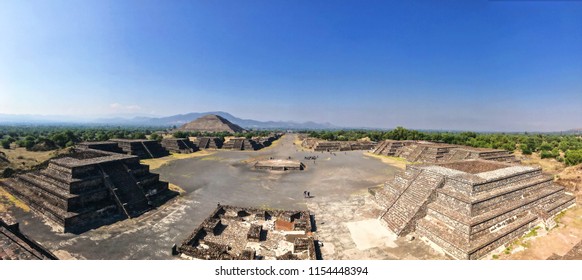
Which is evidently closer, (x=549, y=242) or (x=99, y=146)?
(x=549, y=242)

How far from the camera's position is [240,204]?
2086cm

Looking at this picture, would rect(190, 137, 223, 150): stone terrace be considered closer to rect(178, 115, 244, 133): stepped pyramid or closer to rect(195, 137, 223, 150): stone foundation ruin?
rect(195, 137, 223, 150): stone foundation ruin

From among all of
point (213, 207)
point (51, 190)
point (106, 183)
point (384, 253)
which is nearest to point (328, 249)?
point (384, 253)

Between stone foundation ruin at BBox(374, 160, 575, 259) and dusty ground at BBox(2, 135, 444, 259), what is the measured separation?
1.36 metres

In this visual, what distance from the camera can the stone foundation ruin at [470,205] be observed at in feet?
44.4

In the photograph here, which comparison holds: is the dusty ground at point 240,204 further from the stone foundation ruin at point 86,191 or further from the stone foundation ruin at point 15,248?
the stone foundation ruin at point 15,248

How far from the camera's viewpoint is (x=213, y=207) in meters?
20.0

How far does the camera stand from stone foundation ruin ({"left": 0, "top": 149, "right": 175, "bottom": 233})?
16.2 metres

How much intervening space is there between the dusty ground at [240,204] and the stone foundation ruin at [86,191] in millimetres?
973

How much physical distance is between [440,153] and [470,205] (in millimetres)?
33360

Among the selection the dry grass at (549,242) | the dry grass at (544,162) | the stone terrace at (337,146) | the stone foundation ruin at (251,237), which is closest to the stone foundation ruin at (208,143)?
the stone terrace at (337,146)

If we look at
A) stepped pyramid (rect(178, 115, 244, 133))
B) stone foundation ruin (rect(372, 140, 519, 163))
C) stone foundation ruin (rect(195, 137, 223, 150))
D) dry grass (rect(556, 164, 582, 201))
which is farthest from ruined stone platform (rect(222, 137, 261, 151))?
stepped pyramid (rect(178, 115, 244, 133))

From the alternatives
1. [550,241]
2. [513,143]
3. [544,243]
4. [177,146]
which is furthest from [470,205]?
[513,143]

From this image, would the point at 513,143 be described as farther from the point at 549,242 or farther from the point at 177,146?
the point at 177,146
